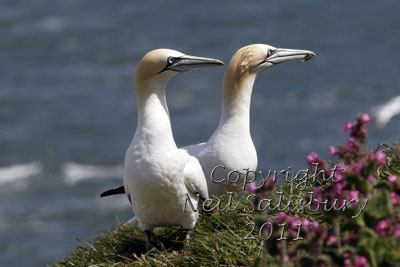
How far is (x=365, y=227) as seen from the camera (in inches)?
191

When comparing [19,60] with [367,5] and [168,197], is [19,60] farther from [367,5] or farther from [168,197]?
[168,197]

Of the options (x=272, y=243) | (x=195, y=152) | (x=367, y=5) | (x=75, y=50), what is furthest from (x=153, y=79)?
(x=367, y=5)

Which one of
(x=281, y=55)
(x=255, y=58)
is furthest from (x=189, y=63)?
(x=281, y=55)

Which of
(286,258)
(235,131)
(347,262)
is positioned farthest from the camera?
(235,131)

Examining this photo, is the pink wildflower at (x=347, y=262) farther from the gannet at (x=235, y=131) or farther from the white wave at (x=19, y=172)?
the white wave at (x=19, y=172)

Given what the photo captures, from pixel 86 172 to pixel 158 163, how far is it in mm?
17998

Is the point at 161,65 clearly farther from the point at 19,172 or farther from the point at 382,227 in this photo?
the point at 19,172

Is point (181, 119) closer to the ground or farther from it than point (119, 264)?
closer to the ground

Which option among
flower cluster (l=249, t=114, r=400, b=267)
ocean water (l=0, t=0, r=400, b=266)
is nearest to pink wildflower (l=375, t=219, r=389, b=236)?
flower cluster (l=249, t=114, r=400, b=267)

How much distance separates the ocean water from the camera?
2309 centimetres

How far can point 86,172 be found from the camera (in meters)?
24.2

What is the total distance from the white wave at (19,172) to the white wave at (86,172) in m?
0.87

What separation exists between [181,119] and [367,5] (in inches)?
436

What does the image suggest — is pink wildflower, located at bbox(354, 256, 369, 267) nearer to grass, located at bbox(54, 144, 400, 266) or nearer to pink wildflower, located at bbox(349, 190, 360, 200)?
pink wildflower, located at bbox(349, 190, 360, 200)
